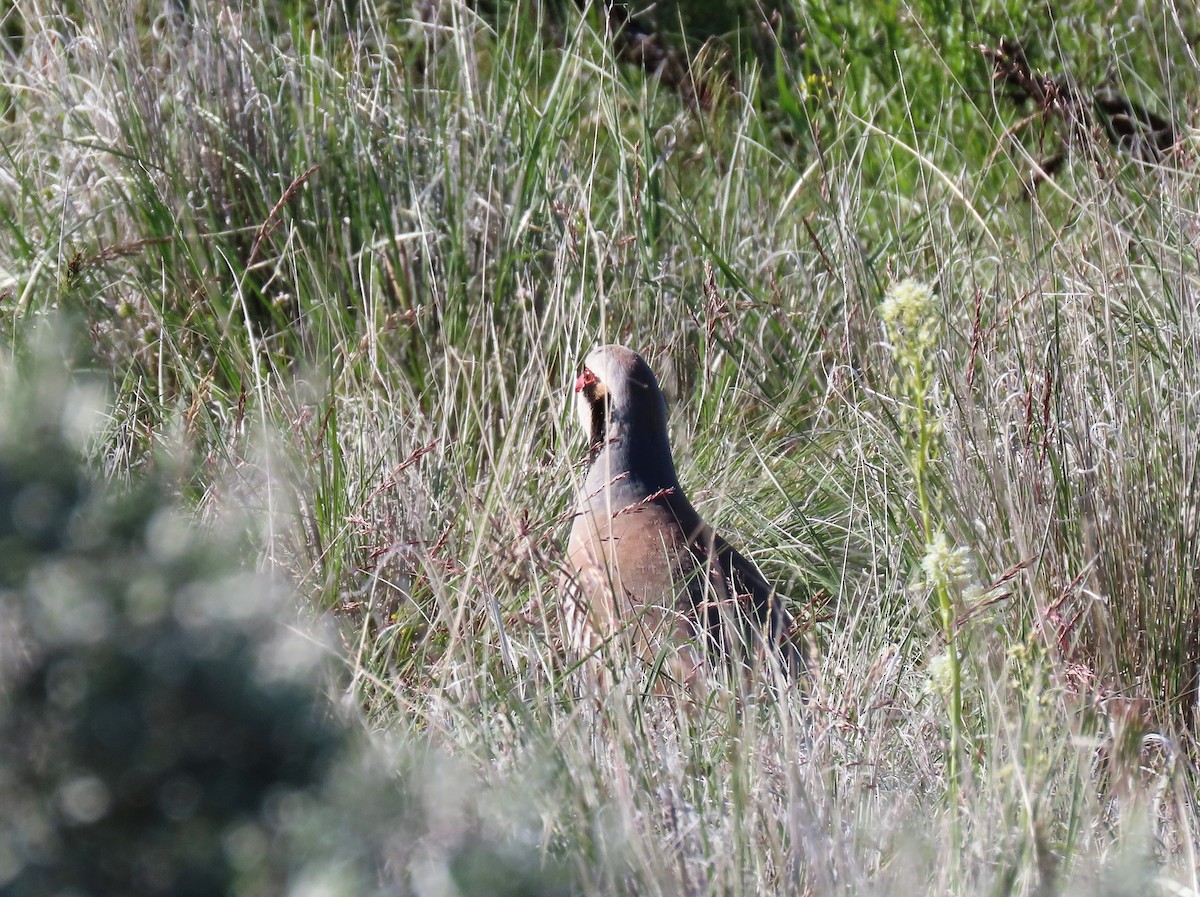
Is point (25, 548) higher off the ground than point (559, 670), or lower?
higher

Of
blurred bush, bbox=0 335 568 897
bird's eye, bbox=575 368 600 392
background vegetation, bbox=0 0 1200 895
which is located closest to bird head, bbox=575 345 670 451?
bird's eye, bbox=575 368 600 392

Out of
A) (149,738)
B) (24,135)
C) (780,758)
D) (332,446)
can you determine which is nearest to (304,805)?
(149,738)

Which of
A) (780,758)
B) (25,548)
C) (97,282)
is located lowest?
(97,282)

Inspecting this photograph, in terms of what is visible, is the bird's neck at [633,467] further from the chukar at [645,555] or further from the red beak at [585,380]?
the red beak at [585,380]

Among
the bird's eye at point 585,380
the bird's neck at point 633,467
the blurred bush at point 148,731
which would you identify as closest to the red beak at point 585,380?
the bird's eye at point 585,380

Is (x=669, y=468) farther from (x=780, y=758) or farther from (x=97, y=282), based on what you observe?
(x=97, y=282)

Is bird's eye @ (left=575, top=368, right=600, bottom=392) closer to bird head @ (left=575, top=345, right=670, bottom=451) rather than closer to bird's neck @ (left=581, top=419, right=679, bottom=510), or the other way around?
bird head @ (left=575, top=345, right=670, bottom=451)

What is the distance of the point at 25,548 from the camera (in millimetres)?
1141

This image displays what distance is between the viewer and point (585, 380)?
324 cm

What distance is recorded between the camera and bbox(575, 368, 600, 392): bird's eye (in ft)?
10.6

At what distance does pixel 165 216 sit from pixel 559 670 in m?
2.08

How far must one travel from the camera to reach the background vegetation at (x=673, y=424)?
1.75 m

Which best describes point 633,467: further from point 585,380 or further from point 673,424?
point 673,424

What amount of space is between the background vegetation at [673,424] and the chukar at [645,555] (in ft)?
0.32
